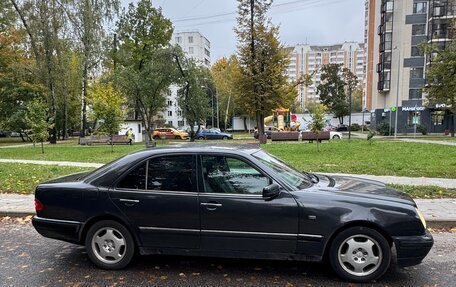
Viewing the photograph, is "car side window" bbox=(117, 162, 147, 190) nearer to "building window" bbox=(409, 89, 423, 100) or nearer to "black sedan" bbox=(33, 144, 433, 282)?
"black sedan" bbox=(33, 144, 433, 282)

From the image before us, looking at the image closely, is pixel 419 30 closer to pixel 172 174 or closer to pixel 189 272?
pixel 172 174

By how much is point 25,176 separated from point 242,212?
355 inches

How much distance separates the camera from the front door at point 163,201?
13.0 ft

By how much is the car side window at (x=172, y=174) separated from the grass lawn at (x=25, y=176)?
5.92 meters

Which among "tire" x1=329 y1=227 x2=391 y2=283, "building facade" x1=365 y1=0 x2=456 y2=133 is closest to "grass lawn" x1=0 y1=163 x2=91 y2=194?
"tire" x1=329 y1=227 x2=391 y2=283

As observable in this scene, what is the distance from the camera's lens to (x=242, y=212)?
12.5 feet

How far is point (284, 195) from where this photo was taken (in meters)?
3.79

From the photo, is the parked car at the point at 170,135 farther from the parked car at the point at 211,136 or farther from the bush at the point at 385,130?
the bush at the point at 385,130

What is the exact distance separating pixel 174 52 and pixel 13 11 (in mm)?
12867

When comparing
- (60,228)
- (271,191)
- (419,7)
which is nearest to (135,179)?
(60,228)

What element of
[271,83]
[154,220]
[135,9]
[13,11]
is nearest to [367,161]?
[154,220]

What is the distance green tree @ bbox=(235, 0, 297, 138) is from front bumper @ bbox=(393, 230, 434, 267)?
993 inches

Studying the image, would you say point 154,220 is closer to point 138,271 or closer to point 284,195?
point 138,271

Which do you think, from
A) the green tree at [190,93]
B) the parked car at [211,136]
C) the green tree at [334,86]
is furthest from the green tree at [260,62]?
the green tree at [334,86]
